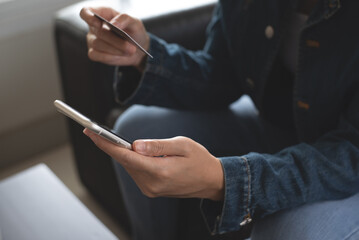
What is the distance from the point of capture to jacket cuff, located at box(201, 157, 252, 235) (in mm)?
524

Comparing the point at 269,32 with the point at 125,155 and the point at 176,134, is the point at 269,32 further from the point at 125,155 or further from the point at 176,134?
the point at 125,155

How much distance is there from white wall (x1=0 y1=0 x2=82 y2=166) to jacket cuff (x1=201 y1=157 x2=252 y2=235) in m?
0.76

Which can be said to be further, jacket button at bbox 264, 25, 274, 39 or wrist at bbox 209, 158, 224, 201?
jacket button at bbox 264, 25, 274, 39

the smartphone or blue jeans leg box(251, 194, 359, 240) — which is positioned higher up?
the smartphone

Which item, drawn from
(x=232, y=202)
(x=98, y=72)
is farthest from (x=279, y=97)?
(x=98, y=72)

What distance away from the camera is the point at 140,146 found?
1.46 feet

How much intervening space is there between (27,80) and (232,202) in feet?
2.91

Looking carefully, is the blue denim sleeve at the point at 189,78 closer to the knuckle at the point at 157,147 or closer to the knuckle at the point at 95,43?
the knuckle at the point at 95,43

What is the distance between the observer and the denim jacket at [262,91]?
1.80 ft

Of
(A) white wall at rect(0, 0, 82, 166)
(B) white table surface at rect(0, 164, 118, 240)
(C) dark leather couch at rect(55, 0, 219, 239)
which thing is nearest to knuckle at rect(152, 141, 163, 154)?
(B) white table surface at rect(0, 164, 118, 240)

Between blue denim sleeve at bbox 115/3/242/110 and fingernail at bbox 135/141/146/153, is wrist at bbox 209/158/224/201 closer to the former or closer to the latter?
fingernail at bbox 135/141/146/153

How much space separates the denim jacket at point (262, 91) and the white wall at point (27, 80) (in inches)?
22.9

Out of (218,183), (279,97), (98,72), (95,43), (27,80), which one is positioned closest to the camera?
(218,183)

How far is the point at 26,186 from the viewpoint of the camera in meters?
0.67
